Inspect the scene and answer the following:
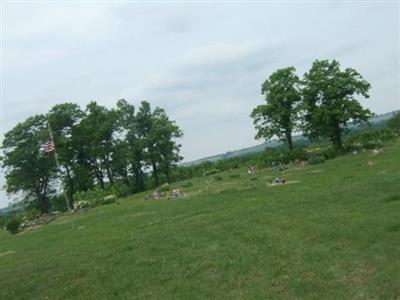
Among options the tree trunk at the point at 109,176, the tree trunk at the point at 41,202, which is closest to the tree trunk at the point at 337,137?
the tree trunk at the point at 109,176

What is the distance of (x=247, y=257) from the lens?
10.2 meters

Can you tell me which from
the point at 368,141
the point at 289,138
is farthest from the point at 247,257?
the point at 289,138

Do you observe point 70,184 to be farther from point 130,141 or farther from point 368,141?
point 368,141

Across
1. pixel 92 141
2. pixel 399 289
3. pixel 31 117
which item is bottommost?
pixel 399 289

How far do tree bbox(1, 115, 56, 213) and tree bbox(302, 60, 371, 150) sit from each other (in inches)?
1104

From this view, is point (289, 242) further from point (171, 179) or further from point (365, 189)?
point (171, 179)

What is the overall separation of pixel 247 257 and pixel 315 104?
33589 millimetres

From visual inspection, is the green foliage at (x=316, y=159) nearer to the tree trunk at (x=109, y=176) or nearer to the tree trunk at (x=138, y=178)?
the tree trunk at (x=138, y=178)

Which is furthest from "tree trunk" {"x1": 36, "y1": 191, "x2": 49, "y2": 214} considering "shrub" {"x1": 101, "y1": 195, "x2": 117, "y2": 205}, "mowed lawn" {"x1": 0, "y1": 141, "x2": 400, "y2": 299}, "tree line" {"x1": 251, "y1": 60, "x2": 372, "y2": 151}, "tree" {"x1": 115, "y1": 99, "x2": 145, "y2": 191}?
"mowed lawn" {"x1": 0, "y1": 141, "x2": 400, "y2": 299}

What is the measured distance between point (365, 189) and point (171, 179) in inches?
1722

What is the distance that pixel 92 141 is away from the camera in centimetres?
5559

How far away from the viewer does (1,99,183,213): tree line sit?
5288 centimetres

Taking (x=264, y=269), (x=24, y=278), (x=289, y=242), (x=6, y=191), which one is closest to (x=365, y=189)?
(x=289, y=242)

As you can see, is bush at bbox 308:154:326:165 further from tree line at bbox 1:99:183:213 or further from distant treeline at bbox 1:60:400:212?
tree line at bbox 1:99:183:213
